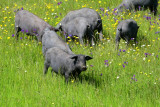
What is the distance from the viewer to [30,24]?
8695 mm

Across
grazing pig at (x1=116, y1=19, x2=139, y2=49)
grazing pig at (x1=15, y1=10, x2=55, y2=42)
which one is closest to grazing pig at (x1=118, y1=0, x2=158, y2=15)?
grazing pig at (x1=116, y1=19, x2=139, y2=49)

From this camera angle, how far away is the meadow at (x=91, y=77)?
5.12 m

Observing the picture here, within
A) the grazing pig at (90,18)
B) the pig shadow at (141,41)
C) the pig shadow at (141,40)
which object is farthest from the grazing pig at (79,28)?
the pig shadow at (141,40)

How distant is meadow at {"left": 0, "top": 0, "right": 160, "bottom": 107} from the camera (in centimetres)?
512

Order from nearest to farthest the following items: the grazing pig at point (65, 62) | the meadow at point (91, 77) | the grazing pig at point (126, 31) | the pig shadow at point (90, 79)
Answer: the meadow at point (91, 77) → the grazing pig at point (65, 62) → the pig shadow at point (90, 79) → the grazing pig at point (126, 31)

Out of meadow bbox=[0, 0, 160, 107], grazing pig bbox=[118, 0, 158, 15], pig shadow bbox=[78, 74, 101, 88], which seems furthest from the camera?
grazing pig bbox=[118, 0, 158, 15]

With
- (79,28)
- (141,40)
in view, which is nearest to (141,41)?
(141,40)

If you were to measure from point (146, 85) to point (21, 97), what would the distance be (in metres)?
2.23

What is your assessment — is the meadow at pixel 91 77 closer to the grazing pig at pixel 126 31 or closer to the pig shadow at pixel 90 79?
the pig shadow at pixel 90 79

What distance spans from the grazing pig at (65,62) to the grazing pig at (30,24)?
1828mm

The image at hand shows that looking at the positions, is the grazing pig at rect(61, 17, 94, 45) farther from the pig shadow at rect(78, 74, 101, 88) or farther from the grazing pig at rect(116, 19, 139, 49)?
the pig shadow at rect(78, 74, 101, 88)

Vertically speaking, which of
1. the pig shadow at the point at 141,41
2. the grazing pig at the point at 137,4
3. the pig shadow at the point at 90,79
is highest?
the grazing pig at the point at 137,4

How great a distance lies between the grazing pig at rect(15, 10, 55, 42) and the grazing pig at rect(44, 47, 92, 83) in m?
1.83

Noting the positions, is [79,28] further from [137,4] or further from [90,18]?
[137,4]
